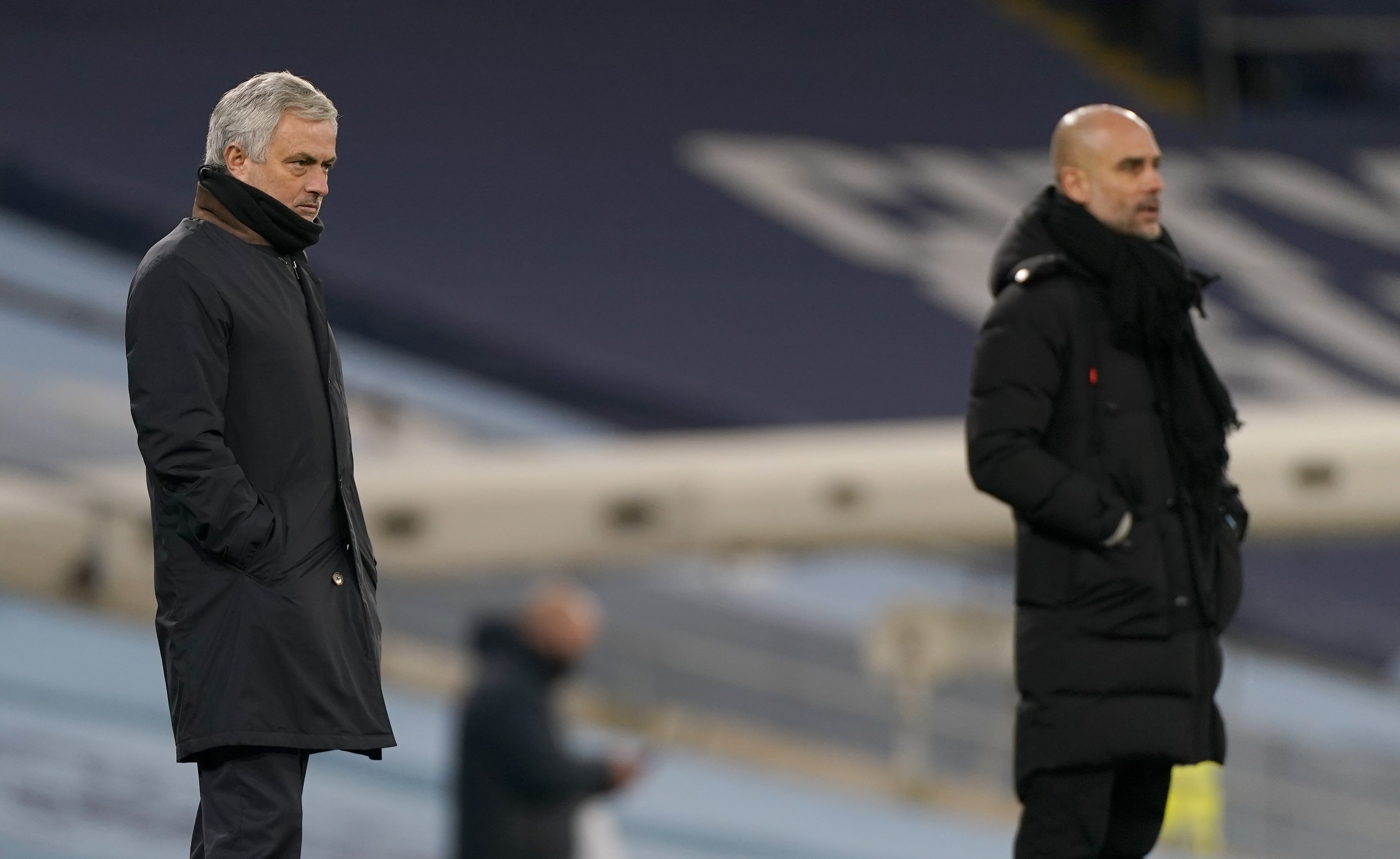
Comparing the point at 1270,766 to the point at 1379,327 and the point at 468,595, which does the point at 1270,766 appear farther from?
the point at 1379,327

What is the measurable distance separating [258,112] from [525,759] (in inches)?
136

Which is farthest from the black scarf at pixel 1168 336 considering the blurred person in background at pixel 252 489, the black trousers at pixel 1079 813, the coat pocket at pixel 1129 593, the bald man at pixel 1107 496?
the blurred person in background at pixel 252 489

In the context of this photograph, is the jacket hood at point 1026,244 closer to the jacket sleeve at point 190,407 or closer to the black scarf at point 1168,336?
the black scarf at point 1168,336

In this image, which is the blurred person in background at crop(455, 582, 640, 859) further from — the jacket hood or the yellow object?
the yellow object

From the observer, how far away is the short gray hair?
230 centimetres

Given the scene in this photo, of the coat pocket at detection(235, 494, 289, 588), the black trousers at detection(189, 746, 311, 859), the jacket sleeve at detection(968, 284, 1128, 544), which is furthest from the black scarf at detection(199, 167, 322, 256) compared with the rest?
the jacket sleeve at detection(968, 284, 1128, 544)

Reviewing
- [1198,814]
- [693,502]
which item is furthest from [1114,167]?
[1198,814]

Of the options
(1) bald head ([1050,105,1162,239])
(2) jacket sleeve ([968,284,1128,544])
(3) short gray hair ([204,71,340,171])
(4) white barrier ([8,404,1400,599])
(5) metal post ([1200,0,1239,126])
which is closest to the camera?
(3) short gray hair ([204,71,340,171])

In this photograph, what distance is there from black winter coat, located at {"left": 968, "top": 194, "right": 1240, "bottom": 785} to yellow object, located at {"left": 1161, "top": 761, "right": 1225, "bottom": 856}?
5.02 meters

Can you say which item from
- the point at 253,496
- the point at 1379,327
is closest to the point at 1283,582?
the point at 1379,327

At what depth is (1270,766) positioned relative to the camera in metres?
7.98

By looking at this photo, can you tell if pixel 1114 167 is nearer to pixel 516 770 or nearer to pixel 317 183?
pixel 317 183

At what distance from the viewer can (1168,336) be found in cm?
289

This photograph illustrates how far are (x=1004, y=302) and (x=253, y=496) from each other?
120cm
